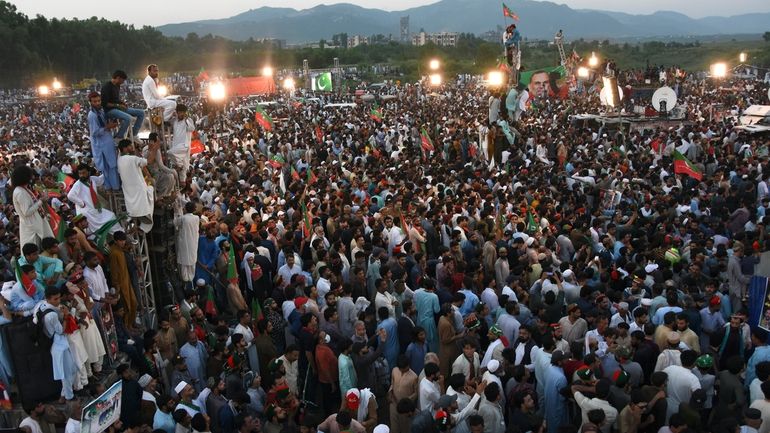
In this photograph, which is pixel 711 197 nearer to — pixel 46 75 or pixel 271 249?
pixel 271 249

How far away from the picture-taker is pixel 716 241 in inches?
396

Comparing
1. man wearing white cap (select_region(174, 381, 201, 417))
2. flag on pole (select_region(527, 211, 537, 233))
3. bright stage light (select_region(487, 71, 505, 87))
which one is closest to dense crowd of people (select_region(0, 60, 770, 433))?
man wearing white cap (select_region(174, 381, 201, 417))

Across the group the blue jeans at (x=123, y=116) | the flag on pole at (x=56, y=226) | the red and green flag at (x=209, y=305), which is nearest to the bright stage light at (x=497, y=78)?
the red and green flag at (x=209, y=305)

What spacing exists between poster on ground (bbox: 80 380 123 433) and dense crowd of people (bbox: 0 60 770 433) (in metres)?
0.30

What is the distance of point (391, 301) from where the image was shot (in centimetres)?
785

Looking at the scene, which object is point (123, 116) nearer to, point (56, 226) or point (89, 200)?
point (89, 200)

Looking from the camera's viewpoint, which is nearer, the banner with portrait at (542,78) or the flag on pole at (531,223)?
the flag on pole at (531,223)

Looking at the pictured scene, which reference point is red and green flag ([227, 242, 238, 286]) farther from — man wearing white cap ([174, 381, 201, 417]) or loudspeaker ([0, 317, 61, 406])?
man wearing white cap ([174, 381, 201, 417])

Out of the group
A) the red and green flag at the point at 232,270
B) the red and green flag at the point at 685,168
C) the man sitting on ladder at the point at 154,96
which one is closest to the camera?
the man sitting on ladder at the point at 154,96

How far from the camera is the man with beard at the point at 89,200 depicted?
25.2 ft

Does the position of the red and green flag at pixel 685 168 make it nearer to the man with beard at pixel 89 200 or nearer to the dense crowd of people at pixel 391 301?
the dense crowd of people at pixel 391 301

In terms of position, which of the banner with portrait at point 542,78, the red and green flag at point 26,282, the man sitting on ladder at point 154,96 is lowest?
the red and green flag at point 26,282

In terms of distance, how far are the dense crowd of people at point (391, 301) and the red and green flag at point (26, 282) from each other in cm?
3

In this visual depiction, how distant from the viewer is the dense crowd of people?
5.91 meters
